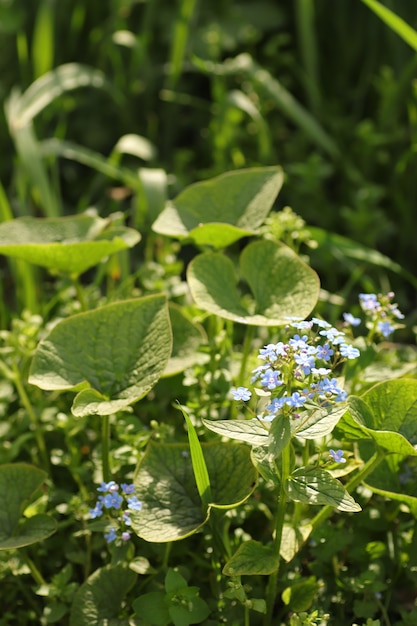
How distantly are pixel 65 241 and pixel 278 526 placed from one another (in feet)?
2.93

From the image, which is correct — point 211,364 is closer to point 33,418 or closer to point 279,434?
point 33,418

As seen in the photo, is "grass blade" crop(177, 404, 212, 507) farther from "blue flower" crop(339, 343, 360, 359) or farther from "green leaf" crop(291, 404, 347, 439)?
"blue flower" crop(339, 343, 360, 359)

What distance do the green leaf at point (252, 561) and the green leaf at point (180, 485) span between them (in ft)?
0.26

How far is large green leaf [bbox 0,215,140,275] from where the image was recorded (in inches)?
68.6

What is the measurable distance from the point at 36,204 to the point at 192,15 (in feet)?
2.91

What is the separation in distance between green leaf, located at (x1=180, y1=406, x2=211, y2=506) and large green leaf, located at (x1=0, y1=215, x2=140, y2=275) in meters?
0.52

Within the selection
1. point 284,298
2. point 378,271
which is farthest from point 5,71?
point 284,298

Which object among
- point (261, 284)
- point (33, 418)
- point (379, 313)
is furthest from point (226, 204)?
point (33, 418)

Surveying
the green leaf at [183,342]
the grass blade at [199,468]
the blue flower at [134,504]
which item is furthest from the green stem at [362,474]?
the green leaf at [183,342]

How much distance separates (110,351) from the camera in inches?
63.2

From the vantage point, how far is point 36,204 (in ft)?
9.79

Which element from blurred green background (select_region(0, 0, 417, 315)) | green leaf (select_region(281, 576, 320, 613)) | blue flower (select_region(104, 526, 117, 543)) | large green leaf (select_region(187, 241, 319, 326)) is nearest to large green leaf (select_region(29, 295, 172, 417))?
large green leaf (select_region(187, 241, 319, 326))

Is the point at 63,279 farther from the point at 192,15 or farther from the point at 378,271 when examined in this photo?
the point at 192,15

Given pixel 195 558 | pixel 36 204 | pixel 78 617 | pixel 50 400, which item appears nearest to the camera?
pixel 78 617
